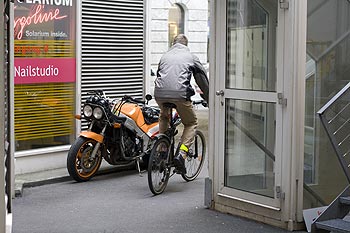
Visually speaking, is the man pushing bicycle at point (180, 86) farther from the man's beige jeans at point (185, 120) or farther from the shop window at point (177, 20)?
the shop window at point (177, 20)

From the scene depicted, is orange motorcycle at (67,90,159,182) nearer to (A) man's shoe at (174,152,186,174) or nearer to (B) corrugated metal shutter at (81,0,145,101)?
(A) man's shoe at (174,152,186,174)

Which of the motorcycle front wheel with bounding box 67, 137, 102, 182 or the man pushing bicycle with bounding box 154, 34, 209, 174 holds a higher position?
the man pushing bicycle with bounding box 154, 34, 209, 174

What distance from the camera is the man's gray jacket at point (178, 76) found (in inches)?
362

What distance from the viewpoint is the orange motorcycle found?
9750 mm

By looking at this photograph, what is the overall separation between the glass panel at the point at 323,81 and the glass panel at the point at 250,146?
0.37 meters

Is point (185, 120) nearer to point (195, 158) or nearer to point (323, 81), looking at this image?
point (195, 158)

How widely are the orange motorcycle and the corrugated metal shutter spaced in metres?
0.90

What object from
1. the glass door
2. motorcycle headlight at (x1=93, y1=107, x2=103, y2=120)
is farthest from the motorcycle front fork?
the glass door

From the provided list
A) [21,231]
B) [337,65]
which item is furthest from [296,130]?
[21,231]

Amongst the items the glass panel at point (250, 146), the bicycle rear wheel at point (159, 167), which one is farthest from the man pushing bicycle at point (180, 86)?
the glass panel at point (250, 146)

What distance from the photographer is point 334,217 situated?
6.30m

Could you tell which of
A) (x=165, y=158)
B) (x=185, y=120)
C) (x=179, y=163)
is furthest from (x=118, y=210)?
(x=185, y=120)

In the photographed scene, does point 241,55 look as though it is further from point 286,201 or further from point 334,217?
point 334,217

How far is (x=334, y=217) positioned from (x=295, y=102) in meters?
1.29
